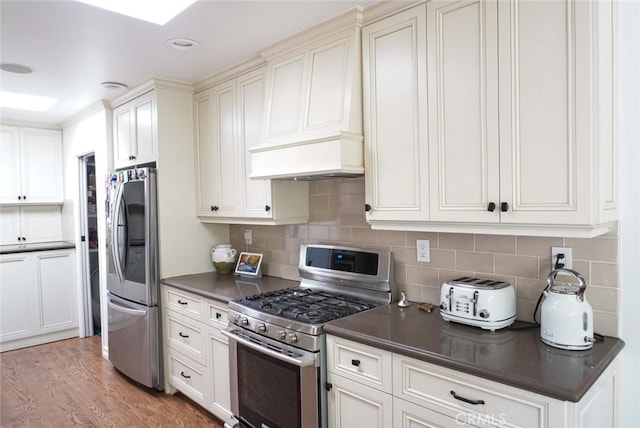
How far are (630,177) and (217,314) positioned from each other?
2.26 m

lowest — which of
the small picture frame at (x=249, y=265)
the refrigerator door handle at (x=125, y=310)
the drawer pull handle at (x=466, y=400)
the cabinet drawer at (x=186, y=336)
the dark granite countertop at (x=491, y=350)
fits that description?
the cabinet drawer at (x=186, y=336)

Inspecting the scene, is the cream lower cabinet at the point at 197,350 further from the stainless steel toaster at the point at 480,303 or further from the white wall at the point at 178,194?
the stainless steel toaster at the point at 480,303

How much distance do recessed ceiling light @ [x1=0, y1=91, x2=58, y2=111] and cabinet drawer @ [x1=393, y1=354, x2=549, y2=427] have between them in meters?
3.74

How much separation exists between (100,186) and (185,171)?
1.15 meters

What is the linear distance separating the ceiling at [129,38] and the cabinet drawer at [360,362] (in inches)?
63.5

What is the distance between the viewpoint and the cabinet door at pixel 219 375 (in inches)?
102

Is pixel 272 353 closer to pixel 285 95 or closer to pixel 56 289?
pixel 285 95

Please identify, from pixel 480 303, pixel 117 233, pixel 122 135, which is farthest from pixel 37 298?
pixel 480 303

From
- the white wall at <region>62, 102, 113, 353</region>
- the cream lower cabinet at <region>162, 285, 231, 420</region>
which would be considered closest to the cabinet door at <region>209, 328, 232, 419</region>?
the cream lower cabinet at <region>162, 285, 231, 420</region>

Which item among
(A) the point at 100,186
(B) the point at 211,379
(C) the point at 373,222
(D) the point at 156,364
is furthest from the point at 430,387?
(A) the point at 100,186

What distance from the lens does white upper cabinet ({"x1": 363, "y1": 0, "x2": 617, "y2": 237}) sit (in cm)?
144

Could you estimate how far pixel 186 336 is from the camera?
2.95 metres

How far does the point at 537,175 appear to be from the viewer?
1.54 meters

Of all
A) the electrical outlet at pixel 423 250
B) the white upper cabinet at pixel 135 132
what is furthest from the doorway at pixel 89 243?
the electrical outlet at pixel 423 250
